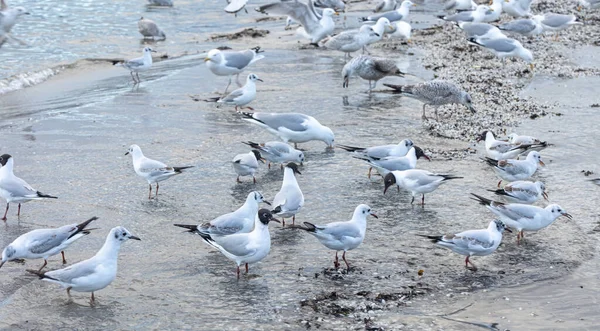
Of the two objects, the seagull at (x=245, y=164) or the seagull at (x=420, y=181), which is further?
the seagull at (x=245, y=164)

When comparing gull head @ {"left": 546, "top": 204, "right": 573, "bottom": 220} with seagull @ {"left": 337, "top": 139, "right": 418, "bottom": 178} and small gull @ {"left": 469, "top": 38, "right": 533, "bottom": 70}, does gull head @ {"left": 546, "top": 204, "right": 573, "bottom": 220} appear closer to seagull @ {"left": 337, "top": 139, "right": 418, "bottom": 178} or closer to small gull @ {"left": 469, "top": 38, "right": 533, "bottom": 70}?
seagull @ {"left": 337, "top": 139, "right": 418, "bottom": 178}

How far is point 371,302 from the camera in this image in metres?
6.69

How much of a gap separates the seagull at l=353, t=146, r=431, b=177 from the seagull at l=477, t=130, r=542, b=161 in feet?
3.74

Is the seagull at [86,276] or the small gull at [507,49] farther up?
the seagull at [86,276]

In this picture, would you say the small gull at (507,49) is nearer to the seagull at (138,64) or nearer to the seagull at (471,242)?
the seagull at (138,64)

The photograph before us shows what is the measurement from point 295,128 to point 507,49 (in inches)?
265

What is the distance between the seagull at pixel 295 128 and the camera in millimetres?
11203

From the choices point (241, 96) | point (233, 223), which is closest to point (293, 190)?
point (233, 223)

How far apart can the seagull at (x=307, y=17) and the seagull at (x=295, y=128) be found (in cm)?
770

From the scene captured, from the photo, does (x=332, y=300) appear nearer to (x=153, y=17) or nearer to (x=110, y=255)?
(x=110, y=255)

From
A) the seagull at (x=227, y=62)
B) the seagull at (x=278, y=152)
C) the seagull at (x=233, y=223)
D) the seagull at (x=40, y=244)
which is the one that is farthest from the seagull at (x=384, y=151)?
the seagull at (x=227, y=62)

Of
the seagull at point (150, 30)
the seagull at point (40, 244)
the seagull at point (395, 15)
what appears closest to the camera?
the seagull at point (40, 244)

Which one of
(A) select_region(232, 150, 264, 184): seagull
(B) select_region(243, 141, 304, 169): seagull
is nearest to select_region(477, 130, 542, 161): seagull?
(B) select_region(243, 141, 304, 169): seagull

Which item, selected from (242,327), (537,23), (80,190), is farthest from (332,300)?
(537,23)
